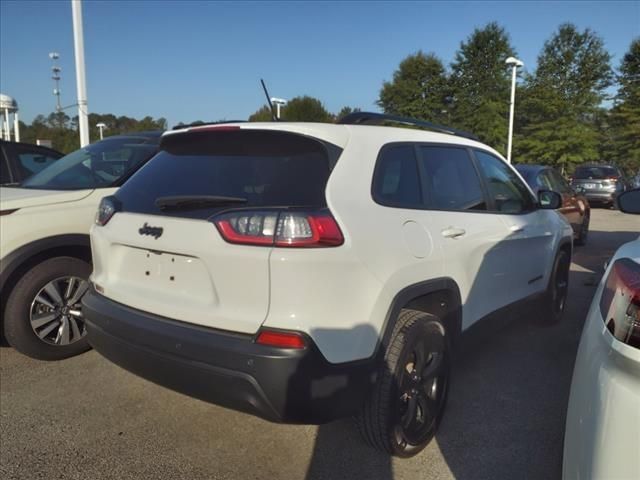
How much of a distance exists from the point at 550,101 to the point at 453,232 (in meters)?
28.6

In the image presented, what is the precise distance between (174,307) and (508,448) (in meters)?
1.95

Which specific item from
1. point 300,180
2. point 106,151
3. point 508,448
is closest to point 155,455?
point 300,180

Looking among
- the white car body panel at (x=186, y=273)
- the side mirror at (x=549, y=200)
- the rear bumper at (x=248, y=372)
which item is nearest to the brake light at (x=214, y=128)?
the white car body panel at (x=186, y=273)

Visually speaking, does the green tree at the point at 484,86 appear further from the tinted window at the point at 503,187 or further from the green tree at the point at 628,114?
the tinted window at the point at 503,187

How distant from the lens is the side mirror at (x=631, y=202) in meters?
2.66

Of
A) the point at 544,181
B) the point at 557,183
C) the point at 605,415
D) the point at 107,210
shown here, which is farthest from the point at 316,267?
the point at 557,183

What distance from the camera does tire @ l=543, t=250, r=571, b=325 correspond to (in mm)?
4582

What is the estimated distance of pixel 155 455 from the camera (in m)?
2.74

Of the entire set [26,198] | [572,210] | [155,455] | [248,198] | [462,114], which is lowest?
[155,455]

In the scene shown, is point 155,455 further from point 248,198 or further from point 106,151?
point 106,151

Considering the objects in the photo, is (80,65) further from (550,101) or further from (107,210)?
(550,101)

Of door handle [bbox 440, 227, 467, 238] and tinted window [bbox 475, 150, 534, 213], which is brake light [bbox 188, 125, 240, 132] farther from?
tinted window [bbox 475, 150, 534, 213]

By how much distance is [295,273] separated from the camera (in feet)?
6.84

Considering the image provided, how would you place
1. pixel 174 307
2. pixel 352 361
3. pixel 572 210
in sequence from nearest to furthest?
pixel 352 361, pixel 174 307, pixel 572 210
